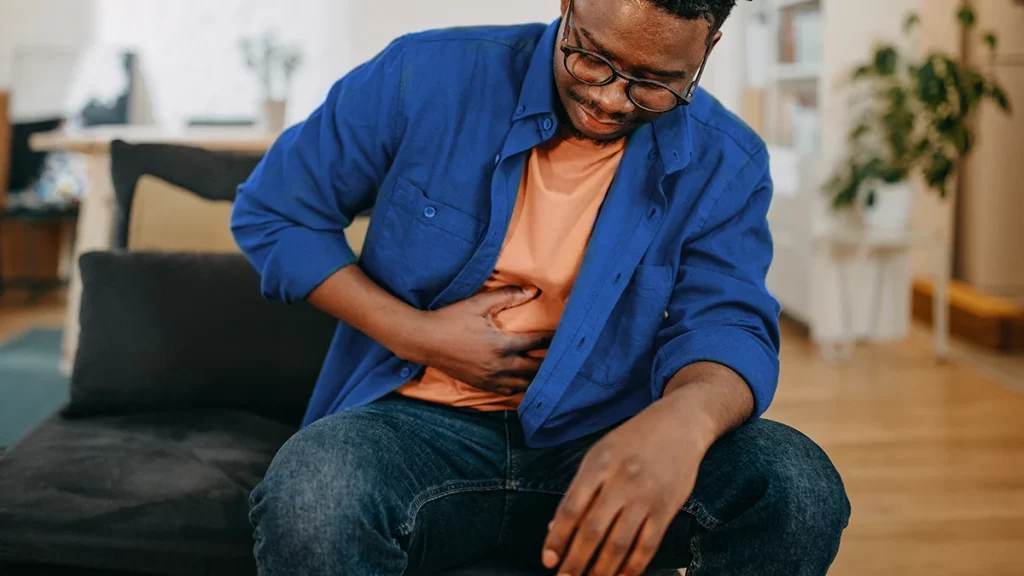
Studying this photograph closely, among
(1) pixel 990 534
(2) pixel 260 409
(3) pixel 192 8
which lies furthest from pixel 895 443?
(3) pixel 192 8

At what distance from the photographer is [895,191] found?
13.7 ft

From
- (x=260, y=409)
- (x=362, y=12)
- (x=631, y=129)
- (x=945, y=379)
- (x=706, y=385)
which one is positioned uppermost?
(x=362, y=12)

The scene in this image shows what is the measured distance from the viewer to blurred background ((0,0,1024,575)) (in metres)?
2.63

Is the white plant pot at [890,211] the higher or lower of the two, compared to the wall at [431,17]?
lower

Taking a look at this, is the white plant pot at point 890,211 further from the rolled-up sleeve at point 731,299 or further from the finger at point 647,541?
the finger at point 647,541

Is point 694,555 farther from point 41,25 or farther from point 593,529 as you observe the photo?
point 41,25

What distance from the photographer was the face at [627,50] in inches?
47.6

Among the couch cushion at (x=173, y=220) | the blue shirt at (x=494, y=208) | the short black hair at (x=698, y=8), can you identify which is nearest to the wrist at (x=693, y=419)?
the blue shirt at (x=494, y=208)

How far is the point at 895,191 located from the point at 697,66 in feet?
10.3

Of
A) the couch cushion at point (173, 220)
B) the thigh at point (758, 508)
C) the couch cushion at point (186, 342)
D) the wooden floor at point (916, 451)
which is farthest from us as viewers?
the wooden floor at point (916, 451)

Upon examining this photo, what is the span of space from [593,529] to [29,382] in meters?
3.23

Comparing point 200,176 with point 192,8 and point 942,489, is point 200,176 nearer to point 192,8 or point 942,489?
point 942,489

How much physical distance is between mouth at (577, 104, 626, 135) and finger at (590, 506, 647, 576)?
49cm

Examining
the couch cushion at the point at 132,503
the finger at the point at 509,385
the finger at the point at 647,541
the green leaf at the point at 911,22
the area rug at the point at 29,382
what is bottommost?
the area rug at the point at 29,382
